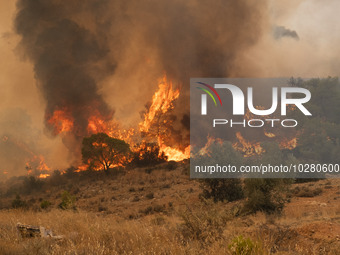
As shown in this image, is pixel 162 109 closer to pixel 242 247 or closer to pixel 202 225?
pixel 202 225

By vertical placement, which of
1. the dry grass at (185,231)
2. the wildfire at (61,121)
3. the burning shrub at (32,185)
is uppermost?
the wildfire at (61,121)

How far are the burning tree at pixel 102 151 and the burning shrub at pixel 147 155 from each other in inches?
125

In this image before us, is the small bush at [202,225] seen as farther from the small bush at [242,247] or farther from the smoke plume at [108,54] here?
the smoke plume at [108,54]

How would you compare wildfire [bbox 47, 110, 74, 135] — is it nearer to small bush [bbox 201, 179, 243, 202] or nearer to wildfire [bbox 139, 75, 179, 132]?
wildfire [bbox 139, 75, 179, 132]

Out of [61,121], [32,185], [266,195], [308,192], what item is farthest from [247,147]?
[32,185]

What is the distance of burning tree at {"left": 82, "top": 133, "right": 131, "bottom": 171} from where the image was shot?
37.8m

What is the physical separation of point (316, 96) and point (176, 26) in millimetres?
23112

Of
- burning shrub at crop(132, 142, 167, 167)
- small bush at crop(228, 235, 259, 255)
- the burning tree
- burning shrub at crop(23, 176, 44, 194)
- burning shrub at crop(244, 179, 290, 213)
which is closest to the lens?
small bush at crop(228, 235, 259, 255)

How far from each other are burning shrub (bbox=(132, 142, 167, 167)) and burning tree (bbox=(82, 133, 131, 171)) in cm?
317

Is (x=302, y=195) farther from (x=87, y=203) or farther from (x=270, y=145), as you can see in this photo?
(x=270, y=145)

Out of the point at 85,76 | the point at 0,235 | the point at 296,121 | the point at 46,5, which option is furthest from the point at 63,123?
the point at 0,235

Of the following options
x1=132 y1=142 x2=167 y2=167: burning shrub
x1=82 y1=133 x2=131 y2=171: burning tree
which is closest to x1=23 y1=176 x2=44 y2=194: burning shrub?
x1=82 y1=133 x2=131 y2=171: burning tree

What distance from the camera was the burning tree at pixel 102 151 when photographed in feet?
124

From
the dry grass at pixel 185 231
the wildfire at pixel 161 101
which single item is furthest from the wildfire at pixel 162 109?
the dry grass at pixel 185 231
